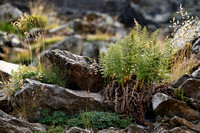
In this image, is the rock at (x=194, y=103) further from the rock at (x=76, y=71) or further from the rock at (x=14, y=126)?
the rock at (x=14, y=126)

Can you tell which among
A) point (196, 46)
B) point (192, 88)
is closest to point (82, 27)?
point (196, 46)

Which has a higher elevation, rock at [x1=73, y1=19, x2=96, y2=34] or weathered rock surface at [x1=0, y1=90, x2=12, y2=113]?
rock at [x1=73, y1=19, x2=96, y2=34]

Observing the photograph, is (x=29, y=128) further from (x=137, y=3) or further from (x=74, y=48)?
(x=137, y=3)

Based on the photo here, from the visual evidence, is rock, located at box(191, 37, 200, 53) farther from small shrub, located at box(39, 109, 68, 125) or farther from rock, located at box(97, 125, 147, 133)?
small shrub, located at box(39, 109, 68, 125)

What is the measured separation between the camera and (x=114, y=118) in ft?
10.0

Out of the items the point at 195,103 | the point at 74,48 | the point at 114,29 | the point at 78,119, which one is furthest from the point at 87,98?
the point at 114,29

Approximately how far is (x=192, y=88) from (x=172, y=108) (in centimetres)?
46

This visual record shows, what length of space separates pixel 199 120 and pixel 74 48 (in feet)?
22.4

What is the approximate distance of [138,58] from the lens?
341 centimetres

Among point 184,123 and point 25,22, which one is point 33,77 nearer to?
point 25,22

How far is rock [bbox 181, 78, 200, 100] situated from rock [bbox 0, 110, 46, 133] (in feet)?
7.54

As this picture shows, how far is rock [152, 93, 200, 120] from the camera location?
290 cm

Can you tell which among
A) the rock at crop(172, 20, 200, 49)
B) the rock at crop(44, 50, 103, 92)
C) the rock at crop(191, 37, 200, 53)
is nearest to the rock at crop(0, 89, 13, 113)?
the rock at crop(44, 50, 103, 92)

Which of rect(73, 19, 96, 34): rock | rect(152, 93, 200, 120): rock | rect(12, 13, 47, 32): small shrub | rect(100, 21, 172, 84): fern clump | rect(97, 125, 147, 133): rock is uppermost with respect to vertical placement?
rect(73, 19, 96, 34): rock
